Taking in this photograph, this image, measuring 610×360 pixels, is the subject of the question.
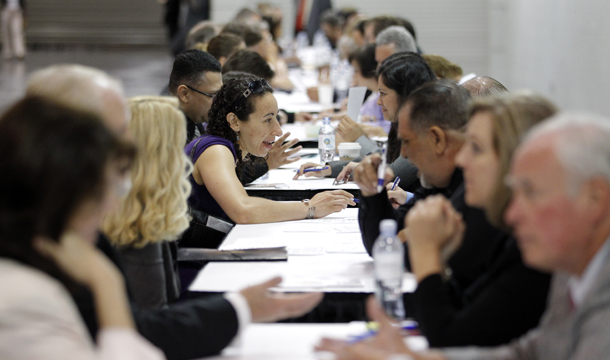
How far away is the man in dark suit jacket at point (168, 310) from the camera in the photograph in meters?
1.47

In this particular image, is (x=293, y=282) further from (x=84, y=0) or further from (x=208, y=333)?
(x=84, y=0)

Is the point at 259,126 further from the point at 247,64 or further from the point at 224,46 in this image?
the point at 224,46

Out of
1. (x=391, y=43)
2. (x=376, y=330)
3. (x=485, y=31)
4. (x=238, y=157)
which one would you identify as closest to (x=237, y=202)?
(x=238, y=157)

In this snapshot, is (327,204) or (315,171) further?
(315,171)

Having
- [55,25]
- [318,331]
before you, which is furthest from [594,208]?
[55,25]

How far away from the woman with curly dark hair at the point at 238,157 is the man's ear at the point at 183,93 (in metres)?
0.52

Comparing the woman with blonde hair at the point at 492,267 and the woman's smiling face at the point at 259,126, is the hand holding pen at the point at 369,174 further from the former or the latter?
the woman's smiling face at the point at 259,126

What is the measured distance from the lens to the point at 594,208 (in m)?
1.15

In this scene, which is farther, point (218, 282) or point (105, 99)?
→ point (218, 282)

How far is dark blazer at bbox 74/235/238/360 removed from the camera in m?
1.50

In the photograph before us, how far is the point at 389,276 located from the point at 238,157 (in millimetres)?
1705

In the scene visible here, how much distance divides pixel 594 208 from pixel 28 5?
60.6 ft

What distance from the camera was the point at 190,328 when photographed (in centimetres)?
153

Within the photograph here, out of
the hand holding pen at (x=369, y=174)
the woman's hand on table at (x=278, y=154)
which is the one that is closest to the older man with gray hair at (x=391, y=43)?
the woman's hand on table at (x=278, y=154)
